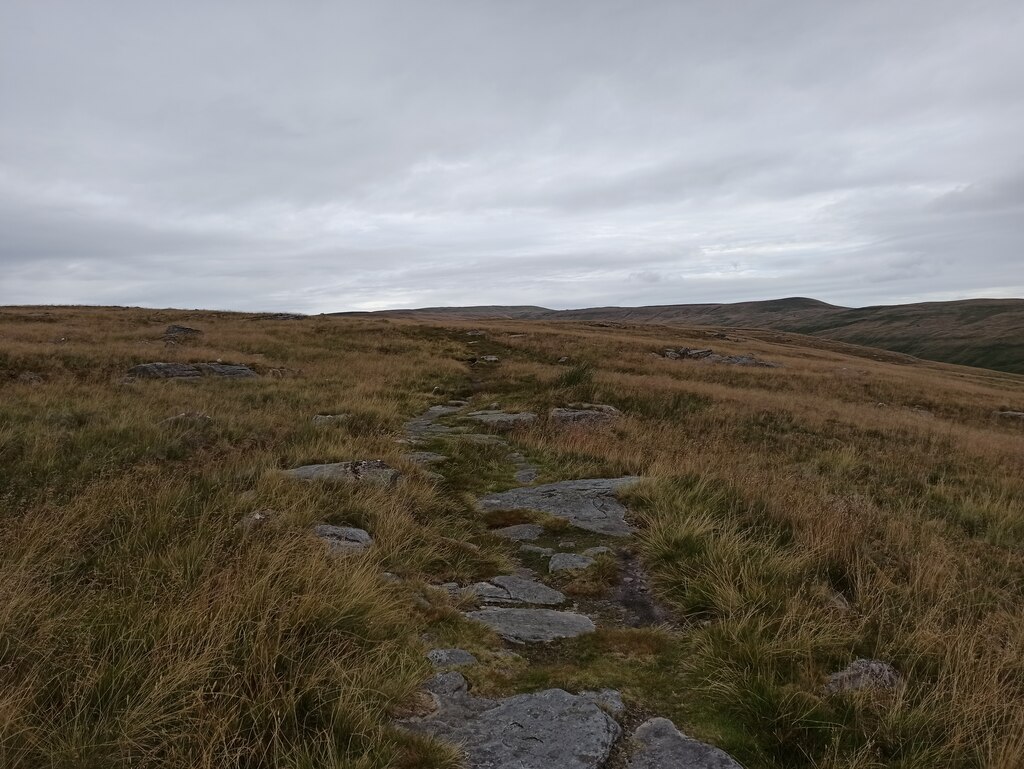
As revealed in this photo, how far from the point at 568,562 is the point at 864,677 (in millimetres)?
2742

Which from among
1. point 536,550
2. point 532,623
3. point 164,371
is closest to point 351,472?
point 536,550

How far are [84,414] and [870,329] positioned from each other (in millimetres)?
176564

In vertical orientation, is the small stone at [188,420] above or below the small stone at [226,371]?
below

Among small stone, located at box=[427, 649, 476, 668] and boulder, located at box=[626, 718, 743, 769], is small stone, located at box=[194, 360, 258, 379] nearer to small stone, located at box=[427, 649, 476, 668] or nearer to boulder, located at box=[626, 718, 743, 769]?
small stone, located at box=[427, 649, 476, 668]

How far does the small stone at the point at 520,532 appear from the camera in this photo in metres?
6.49

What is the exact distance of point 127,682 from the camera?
9.36 feet

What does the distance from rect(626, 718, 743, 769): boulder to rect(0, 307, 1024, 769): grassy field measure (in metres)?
0.12

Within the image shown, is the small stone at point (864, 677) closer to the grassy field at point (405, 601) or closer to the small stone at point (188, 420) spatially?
the grassy field at point (405, 601)

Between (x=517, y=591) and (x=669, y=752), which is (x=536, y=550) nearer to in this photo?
(x=517, y=591)

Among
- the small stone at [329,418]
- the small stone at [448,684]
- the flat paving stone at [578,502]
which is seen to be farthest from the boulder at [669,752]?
the small stone at [329,418]

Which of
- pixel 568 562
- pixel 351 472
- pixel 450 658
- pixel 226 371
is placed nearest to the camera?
pixel 450 658

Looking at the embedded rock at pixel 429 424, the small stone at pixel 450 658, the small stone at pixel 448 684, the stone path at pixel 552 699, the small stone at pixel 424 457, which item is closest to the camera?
the stone path at pixel 552 699

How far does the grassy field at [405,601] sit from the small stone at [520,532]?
28cm

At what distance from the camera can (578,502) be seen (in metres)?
7.51
